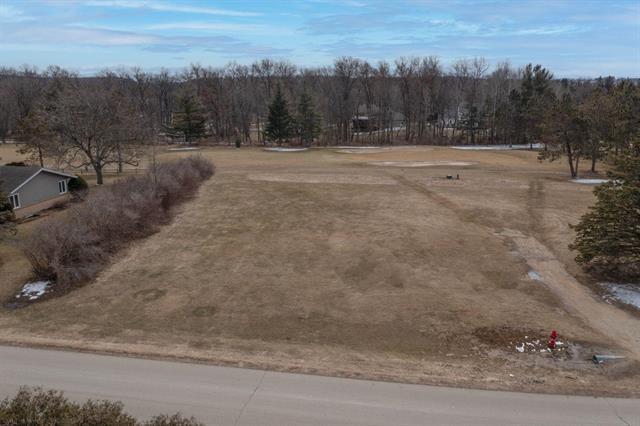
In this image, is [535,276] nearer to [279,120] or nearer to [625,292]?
[625,292]

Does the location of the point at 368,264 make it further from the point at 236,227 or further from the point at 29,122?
the point at 29,122

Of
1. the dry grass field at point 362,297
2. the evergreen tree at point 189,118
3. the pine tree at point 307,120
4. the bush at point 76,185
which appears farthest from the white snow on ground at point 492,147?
the bush at point 76,185

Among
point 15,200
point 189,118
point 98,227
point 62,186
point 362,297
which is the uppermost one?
point 189,118

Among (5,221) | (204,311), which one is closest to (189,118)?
(5,221)

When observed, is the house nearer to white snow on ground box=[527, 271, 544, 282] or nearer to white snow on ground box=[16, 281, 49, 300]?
white snow on ground box=[16, 281, 49, 300]

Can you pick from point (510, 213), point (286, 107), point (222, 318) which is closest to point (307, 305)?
point (222, 318)

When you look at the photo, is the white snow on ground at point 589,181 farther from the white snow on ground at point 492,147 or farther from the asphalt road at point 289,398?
the asphalt road at point 289,398
